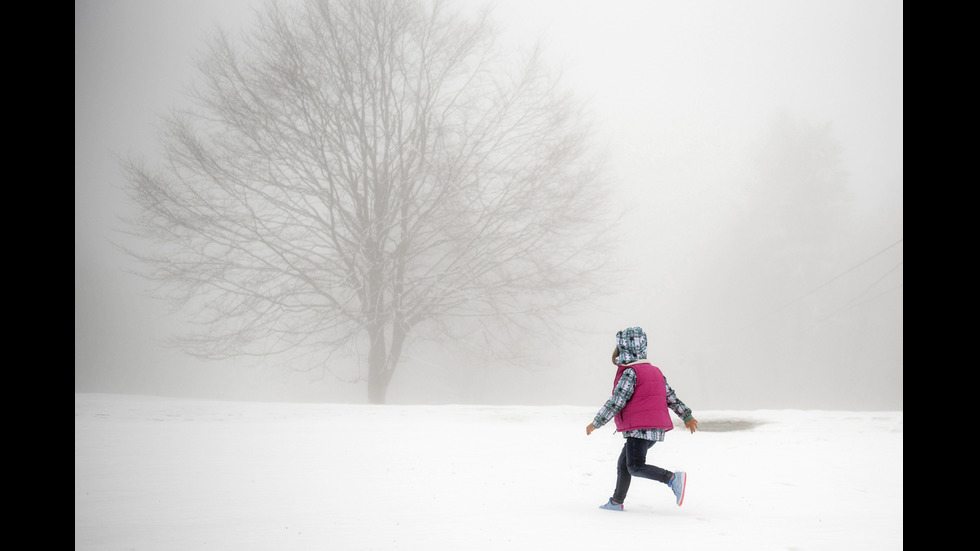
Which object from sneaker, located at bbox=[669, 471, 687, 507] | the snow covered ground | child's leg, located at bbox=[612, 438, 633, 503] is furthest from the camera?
child's leg, located at bbox=[612, 438, 633, 503]

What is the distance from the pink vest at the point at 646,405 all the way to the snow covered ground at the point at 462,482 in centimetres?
70

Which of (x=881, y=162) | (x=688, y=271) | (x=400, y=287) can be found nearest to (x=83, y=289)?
(x=400, y=287)

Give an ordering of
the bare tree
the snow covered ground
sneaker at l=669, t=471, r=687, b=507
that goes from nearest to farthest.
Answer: the snow covered ground
sneaker at l=669, t=471, r=687, b=507
the bare tree

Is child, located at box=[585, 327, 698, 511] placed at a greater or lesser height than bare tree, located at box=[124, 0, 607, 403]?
lesser

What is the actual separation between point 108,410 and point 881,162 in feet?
155

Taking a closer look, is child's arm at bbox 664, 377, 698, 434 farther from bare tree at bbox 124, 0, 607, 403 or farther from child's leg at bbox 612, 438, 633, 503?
bare tree at bbox 124, 0, 607, 403

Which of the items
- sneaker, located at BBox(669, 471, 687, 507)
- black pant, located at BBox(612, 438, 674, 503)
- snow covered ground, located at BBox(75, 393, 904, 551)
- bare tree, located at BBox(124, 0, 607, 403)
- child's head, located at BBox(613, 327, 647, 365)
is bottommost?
snow covered ground, located at BBox(75, 393, 904, 551)

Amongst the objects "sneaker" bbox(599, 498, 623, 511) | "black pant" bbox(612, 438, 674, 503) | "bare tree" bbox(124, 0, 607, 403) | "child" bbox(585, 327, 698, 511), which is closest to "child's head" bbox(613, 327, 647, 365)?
"child" bbox(585, 327, 698, 511)

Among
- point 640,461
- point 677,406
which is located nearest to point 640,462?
point 640,461

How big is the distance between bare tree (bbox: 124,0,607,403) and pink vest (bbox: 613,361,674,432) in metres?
10.6

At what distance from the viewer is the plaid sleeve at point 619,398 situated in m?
5.86

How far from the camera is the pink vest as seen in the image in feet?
19.2
